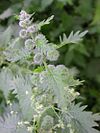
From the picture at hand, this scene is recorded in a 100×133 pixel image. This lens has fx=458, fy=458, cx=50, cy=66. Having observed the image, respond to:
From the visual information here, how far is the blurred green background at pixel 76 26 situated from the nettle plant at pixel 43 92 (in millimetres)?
471

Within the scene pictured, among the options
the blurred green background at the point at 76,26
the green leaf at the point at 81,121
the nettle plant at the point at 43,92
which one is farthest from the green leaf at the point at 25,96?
the blurred green background at the point at 76,26

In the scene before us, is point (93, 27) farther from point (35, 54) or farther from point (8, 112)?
point (35, 54)

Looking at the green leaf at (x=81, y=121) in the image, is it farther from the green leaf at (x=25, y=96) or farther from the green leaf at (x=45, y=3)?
the green leaf at (x=45, y=3)

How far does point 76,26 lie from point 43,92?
2.99 feet

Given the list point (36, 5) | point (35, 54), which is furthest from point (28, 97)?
point (36, 5)

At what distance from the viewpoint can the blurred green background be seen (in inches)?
81.0

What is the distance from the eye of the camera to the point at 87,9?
7.43 feet

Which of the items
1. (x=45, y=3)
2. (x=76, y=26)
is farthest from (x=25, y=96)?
(x=76, y=26)

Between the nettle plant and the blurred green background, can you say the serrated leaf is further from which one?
the blurred green background

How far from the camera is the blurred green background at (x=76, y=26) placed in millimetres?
2057

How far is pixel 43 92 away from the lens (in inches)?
55.7

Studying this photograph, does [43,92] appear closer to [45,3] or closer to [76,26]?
[45,3]

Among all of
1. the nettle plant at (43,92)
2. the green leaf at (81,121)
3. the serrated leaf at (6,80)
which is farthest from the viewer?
the serrated leaf at (6,80)

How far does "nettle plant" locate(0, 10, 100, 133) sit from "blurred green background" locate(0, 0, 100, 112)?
1.55 feet
